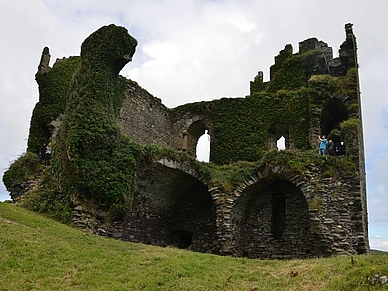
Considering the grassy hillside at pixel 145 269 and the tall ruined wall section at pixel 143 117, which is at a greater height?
the tall ruined wall section at pixel 143 117

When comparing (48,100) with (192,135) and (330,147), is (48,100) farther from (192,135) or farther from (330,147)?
(330,147)

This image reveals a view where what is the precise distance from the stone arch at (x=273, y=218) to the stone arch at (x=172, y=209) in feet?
5.39

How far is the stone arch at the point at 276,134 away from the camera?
2477 cm

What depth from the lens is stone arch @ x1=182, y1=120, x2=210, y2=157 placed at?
2728 cm

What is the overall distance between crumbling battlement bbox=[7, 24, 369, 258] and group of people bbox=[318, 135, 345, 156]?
0.26m

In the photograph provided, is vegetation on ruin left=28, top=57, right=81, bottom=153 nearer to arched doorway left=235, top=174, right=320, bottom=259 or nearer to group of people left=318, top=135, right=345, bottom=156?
arched doorway left=235, top=174, right=320, bottom=259

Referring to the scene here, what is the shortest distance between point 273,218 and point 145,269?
34.9ft

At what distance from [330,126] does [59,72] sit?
1512cm

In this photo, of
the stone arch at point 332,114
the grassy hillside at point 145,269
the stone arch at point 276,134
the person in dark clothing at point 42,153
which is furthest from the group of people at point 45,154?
the stone arch at point 332,114

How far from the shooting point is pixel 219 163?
2500 cm

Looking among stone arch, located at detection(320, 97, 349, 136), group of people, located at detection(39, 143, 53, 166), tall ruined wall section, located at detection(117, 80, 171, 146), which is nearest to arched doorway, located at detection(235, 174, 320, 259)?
stone arch, located at detection(320, 97, 349, 136)

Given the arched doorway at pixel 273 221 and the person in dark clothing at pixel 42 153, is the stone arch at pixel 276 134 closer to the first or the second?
the arched doorway at pixel 273 221

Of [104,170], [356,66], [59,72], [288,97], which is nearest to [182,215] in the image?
[104,170]

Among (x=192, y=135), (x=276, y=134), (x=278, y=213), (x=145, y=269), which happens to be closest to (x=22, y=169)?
(x=192, y=135)
